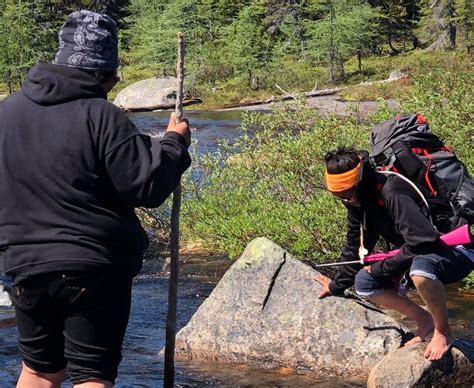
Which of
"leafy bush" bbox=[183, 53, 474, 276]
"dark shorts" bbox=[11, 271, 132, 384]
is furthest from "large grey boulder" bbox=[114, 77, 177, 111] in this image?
"dark shorts" bbox=[11, 271, 132, 384]

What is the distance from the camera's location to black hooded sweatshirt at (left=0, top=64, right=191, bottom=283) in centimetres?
322

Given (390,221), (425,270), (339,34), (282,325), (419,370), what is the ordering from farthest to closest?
(339,34) → (282,325) → (419,370) → (390,221) → (425,270)

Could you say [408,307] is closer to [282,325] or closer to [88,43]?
[282,325]

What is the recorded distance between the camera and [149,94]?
41.9m

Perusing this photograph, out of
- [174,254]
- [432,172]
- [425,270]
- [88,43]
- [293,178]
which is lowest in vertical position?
[293,178]

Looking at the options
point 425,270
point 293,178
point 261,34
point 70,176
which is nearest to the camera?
point 70,176

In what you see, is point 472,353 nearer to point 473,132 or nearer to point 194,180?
point 473,132

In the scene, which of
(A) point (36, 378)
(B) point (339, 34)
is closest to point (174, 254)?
(A) point (36, 378)

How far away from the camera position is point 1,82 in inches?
2034

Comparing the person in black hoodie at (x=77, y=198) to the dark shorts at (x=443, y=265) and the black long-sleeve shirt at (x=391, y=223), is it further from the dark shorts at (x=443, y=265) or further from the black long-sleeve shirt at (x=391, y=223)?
the dark shorts at (x=443, y=265)

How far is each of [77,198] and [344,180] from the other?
7.20 ft

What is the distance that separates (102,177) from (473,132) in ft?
20.1

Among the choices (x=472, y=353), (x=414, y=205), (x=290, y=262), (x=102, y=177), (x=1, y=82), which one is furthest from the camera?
(x=1, y=82)

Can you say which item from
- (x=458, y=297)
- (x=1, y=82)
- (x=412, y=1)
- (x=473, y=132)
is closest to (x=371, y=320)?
(x=458, y=297)
